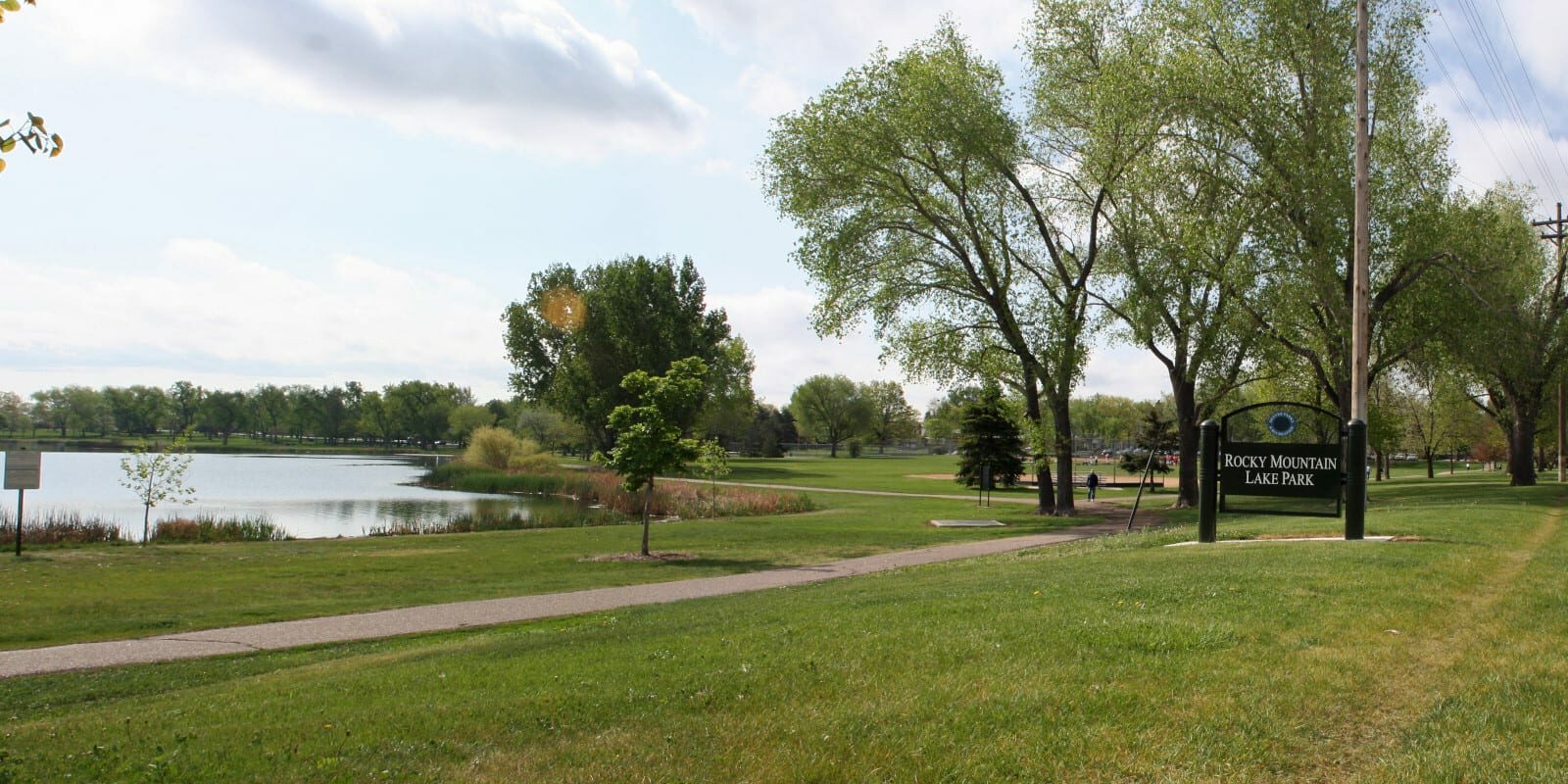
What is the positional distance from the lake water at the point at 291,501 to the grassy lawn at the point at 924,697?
2007cm

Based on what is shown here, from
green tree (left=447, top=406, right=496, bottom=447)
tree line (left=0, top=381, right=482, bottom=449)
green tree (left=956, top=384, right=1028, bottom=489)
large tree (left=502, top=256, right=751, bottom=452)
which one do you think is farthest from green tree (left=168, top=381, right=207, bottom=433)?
green tree (left=956, top=384, right=1028, bottom=489)

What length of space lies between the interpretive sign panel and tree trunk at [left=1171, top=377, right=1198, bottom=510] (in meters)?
16.7

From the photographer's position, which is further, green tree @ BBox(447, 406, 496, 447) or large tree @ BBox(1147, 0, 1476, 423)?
green tree @ BBox(447, 406, 496, 447)

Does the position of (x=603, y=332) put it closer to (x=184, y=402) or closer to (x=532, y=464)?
(x=532, y=464)

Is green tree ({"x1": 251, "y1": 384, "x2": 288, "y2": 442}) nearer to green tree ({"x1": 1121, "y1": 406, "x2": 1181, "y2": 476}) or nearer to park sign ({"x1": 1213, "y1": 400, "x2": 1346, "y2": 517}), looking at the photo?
green tree ({"x1": 1121, "y1": 406, "x2": 1181, "y2": 476})

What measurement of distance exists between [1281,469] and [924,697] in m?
11.4

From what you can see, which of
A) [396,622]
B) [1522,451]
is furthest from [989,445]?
[396,622]

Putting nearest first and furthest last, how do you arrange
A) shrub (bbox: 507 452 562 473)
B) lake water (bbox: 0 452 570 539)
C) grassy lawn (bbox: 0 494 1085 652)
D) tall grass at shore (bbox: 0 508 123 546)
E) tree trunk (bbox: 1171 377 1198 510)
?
grassy lawn (bbox: 0 494 1085 652), tall grass at shore (bbox: 0 508 123 546), tree trunk (bbox: 1171 377 1198 510), lake water (bbox: 0 452 570 539), shrub (bbox: 507 452 562 473)

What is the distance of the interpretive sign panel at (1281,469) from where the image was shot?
14859 millimetres

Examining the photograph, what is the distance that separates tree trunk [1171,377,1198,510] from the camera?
104ft

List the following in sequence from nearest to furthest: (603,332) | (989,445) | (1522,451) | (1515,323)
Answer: (1515,323) → (1522,451) → (989,445) → (603,332)

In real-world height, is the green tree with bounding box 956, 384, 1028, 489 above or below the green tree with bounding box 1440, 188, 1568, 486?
below

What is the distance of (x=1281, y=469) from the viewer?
15.2 meters

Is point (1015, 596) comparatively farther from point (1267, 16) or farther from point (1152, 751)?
point (1267, 16)
